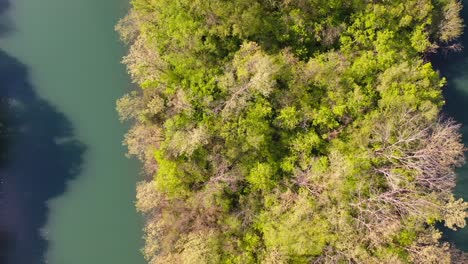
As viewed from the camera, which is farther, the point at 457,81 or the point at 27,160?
the point at 457,81

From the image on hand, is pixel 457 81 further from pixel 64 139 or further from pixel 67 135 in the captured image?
pixel 64 139

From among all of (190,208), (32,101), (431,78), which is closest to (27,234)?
(32,101)

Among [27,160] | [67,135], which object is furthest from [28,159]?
[67,135]

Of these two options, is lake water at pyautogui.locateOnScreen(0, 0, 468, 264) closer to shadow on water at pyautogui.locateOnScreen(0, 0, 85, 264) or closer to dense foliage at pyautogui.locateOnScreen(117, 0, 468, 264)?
shadow on water at pyautogui.locateOnScreen(0, 0, 85, 264)

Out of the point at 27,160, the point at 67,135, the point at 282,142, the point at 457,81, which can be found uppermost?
the point at 67,135

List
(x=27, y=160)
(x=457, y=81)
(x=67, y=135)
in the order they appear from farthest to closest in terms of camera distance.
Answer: (x=457, y=81), (x=67, y=135), (x=27, y=160)

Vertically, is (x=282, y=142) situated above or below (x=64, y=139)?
below

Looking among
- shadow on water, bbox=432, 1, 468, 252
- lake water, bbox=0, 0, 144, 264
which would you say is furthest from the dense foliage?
shadow on water, bbox=432, 1, 468, 252

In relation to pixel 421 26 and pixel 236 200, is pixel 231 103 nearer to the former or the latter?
pixel 236 200
